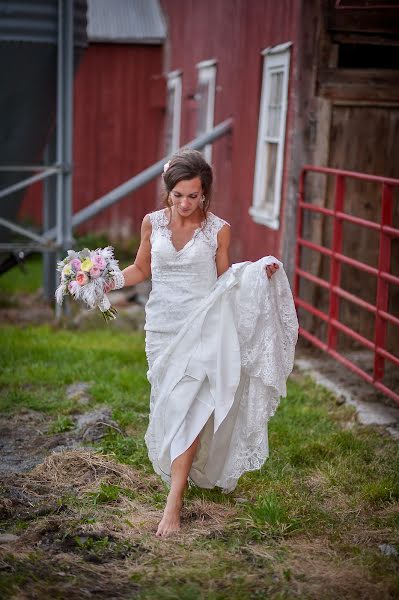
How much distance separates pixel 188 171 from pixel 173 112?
10616 mm

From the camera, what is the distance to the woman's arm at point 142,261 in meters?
4.59

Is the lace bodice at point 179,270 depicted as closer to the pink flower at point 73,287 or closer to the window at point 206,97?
the pink flower at point 73,287

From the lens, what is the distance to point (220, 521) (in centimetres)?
441

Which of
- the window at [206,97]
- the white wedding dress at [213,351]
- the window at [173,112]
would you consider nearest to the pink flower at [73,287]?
the white wedding dress at [213,351]

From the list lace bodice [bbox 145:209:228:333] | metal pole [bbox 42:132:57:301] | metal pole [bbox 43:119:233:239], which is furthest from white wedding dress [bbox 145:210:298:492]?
metal pole [bbox 42:132:57:301]

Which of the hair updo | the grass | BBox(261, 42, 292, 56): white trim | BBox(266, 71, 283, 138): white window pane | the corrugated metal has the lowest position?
the grass

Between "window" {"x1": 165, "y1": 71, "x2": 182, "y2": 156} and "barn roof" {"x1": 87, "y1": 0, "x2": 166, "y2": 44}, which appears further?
"barn roof" {"x1": 87, "y1": 0, "x2": 166, "y2": 44}

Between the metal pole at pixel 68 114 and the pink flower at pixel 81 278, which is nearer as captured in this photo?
the pink flower at pixel 81 278

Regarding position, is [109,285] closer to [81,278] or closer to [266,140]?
[81,278]

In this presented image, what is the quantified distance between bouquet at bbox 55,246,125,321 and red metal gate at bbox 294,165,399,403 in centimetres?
218

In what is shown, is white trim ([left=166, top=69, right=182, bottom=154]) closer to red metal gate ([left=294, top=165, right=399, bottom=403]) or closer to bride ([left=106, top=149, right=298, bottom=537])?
red metal gate ([left=294, top=165, right=399, bottom=403])

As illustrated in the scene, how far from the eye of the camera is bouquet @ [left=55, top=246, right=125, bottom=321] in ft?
14.6

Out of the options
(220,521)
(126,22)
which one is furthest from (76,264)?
(126,22)

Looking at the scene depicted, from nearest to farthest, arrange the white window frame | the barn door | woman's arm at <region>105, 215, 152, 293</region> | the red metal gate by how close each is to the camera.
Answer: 1. woman's arm at <region>105, 215, 152, 293</region>
2. the red metal gate
3. the barn door
4. the white window frame
